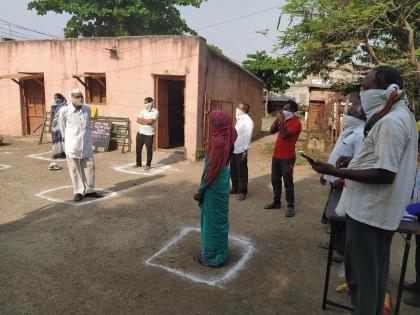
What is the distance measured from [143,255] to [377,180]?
2.82 metres

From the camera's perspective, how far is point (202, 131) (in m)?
9.91

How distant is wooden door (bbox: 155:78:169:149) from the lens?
10.1 metres

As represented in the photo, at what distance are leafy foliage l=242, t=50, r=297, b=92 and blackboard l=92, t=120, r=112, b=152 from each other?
16.2m

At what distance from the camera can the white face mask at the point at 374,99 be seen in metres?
2.19

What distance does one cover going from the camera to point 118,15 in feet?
68.1

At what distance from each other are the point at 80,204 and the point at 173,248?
2.26 meters

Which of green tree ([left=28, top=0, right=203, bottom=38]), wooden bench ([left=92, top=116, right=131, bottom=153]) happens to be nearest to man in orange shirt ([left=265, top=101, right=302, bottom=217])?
wooden bench ([left=92, top=116, right=131, bottom=153])

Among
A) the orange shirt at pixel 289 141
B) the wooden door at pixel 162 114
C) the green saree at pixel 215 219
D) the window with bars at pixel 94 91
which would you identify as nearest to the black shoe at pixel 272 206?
the orange shirt at pixel 289 141

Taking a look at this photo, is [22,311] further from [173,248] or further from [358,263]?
[358,263]

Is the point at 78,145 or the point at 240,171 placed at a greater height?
the point at 78,145

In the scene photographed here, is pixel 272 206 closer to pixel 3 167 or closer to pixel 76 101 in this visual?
pixel 76 101

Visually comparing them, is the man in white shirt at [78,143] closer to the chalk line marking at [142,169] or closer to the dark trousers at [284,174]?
the chalk line marking at [142,169]

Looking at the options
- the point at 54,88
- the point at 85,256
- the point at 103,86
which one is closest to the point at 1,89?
the point at 54,88

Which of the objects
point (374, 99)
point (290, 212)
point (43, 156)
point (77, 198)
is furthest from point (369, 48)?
point (43, 156)
